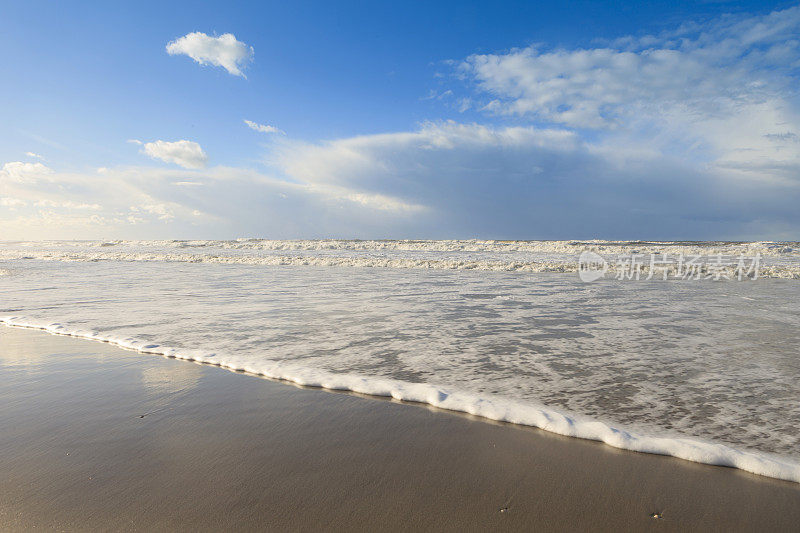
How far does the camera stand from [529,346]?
4750 mm

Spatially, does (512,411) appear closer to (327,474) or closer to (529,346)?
(327,474)

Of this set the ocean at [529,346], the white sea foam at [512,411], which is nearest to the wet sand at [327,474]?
the white sea foam at [512,411]

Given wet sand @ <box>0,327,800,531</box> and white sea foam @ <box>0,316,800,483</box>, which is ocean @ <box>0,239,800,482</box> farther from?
wet sand @ <box>0,327,800,531</box>

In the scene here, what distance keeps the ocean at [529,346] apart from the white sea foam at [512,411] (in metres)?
0.01

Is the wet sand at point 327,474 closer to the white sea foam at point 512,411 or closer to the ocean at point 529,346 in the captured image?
the white sea foam at point 512,411

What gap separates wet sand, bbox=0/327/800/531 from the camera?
1847 millimetres

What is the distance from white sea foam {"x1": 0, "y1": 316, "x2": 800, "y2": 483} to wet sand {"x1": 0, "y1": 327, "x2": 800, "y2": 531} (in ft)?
0.31

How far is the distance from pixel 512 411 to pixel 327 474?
1.37m

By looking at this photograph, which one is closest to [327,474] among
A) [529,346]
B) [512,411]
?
[512,411]

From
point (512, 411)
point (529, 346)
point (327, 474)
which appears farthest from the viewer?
point (529, 346)

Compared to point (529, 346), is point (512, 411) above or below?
below

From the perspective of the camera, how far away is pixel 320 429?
9.07 ft

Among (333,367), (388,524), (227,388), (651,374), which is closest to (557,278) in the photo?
(651,374)

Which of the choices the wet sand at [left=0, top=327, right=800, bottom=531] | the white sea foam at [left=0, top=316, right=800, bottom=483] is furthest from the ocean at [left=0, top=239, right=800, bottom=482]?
the wet sand at [left=0, top=327, right=800, bottom=531]
